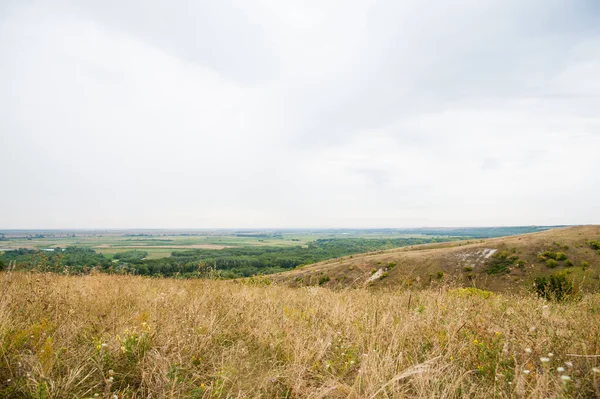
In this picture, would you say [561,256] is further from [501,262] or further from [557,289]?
[557,289]

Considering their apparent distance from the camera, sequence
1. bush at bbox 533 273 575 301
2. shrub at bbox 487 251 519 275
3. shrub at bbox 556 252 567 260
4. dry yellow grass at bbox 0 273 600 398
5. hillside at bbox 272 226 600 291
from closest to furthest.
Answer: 1. dry yellow grass at bbox 0 273 600 398
2. bush at bbox 533 273 575 301
3. hillside at bbox 272 226 600 291
4. shrub at bbox 556 252 567 260
5. shrub at bbox 487 251 519 275

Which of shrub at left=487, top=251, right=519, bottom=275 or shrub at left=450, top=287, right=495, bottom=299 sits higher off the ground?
shrub at left=450, top=287, right=495, bottom=299

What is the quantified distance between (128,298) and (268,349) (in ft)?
10.7

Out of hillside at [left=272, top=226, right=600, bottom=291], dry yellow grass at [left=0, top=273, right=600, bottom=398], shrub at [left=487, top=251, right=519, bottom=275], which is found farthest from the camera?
shrub at [left=487, top=251, right=519, bottom=275]

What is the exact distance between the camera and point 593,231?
1625 inches

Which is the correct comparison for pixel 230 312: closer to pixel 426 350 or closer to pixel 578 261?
pixel 426 350

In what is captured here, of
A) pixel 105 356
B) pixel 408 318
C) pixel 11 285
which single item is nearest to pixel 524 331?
pixel 408 318

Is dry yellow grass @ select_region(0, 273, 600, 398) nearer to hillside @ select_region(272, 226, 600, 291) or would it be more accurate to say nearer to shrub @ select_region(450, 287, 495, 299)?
shrub @ select_region(450, 287, 495, 299)

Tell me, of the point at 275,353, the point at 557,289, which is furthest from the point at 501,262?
the point at 275,353

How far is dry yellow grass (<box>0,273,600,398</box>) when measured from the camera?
268 cm

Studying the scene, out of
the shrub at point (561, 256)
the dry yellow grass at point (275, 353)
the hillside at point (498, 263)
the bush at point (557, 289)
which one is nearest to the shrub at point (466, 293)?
the bush at point (557, 289)

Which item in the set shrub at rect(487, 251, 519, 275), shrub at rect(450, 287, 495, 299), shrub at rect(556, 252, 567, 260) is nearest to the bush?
shrub at rect(450, 287, 495, 299)

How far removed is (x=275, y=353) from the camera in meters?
3.72

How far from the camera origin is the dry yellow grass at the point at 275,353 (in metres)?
2.68
